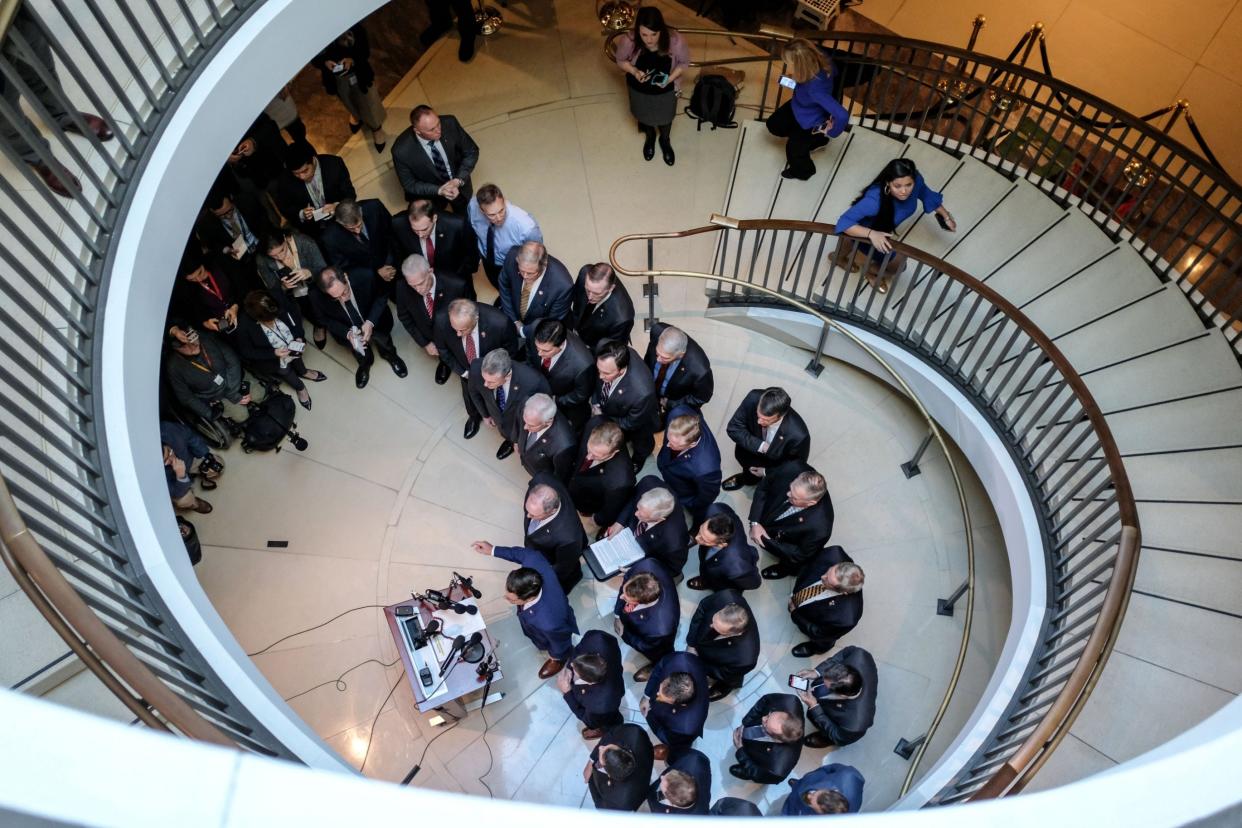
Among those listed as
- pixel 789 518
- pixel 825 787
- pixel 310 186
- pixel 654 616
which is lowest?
pixel 825 787

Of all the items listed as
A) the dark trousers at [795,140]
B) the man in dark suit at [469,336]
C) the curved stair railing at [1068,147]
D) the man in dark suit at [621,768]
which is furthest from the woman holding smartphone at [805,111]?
the man in dark suit at [621,768]

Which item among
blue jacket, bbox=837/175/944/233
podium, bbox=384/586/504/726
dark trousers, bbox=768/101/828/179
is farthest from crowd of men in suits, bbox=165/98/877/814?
dark trousers, bbox=768/101/828/179

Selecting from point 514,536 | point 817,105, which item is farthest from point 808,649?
point 817,105

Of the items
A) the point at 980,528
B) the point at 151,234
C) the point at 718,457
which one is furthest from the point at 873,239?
the point at 151,234

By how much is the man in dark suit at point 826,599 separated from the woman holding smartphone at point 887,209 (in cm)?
239

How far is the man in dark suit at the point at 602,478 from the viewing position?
6.66m

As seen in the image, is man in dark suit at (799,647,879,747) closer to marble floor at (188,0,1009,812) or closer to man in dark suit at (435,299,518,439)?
marble floor at (188,0,1009,812)

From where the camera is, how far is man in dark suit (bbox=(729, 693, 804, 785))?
5.85 m

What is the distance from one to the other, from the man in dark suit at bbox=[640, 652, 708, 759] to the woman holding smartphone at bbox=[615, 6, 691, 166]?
5526 mm

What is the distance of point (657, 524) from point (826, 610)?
55.4 inches

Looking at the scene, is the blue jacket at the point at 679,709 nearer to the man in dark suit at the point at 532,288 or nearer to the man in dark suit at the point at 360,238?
the man in dark suit at the point at 532,288

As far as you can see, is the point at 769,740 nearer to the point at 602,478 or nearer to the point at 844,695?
the point at 844,695

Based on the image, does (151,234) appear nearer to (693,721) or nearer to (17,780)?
(17,780)

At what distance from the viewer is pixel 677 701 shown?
5.95 meters
